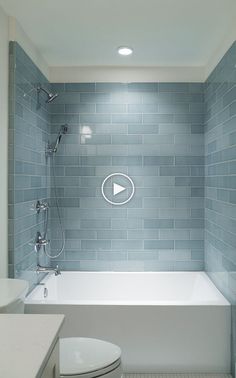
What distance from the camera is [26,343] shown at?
1144 mm

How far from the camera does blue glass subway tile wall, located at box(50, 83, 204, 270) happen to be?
390cm

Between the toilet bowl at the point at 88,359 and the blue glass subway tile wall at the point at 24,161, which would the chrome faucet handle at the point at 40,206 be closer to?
the blue glass subway tile wall at the point at 24,161

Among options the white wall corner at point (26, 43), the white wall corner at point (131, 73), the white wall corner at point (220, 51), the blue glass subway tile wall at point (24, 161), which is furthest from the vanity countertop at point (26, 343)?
the white wall corner at point (131, 73)

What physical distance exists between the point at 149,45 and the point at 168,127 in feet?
3.06

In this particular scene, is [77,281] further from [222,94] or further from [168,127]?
[222,94]

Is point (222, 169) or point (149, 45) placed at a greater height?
point (149, 45)

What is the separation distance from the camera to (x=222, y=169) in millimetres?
3158

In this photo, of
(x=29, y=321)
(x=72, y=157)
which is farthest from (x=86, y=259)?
(x=29, y=321)

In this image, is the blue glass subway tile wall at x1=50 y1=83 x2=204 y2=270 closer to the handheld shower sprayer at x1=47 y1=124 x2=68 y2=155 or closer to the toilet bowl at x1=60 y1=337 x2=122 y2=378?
the handheld shower sprayer at x1=47 y1=124 x2=68 y2=155

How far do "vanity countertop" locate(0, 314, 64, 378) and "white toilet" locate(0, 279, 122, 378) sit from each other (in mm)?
597

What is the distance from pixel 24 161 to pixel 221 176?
1.69 m
